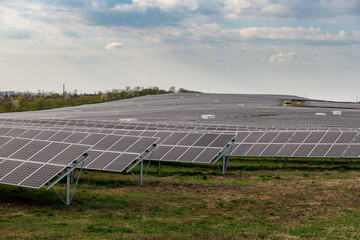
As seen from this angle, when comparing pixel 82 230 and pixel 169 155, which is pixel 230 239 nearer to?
pixel 82 230

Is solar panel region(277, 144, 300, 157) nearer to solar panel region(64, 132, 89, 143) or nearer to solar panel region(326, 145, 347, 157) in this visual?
solar panel region(326, 145, 347, 157)

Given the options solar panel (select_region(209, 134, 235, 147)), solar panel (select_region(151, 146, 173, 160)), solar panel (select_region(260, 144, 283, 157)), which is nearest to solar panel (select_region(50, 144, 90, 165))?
solar panel (select_region(151, 146, 173, 160))

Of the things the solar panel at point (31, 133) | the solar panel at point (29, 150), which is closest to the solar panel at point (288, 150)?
the solar panel at point (29, 150)

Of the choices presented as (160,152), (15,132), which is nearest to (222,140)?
(160,152)

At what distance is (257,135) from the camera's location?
4081 centimetres

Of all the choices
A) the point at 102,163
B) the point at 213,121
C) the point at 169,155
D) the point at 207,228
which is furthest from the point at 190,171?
the point at 213,121

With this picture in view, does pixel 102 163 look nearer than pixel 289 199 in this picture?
No

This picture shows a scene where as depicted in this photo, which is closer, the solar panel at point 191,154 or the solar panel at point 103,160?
the solar panel at point 103,160

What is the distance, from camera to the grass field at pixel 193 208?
56.2 ft

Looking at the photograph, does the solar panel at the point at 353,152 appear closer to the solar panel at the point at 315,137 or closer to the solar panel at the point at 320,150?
the solar panel at the point at 320,150

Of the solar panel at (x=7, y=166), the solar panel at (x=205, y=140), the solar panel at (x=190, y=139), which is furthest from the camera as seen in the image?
the solar panel at (x=190, y=139)

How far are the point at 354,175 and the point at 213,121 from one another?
41809 mm

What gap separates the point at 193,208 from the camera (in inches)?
862

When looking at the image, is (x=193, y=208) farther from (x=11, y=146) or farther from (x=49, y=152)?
(x=11, y=146)
